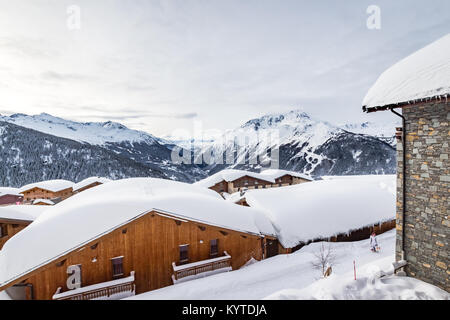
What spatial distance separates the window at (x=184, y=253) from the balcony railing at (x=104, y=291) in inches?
103

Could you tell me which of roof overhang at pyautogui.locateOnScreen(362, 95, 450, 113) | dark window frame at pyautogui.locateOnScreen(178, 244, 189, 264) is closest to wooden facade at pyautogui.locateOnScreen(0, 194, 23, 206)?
dark window frame at pyautogui.locateOnScreen(178, 244, 189, 264)

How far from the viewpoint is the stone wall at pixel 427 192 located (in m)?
→ 6.08

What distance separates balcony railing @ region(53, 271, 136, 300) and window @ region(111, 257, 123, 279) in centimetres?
62

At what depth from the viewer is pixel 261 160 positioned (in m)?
148

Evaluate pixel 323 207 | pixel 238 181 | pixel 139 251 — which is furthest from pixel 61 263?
pixel 238 181

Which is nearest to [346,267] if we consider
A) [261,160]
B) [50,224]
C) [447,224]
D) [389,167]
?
[447,224]

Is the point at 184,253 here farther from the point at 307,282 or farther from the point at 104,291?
the point at 307,282

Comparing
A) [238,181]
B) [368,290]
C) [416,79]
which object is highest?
[416,79]

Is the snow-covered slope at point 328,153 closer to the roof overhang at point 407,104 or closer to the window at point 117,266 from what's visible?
the window at point 117,266

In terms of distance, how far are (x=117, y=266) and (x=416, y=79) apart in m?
14.1

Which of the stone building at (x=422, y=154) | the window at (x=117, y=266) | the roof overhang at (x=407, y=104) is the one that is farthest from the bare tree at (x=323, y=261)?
the window at (x=117, y=266)

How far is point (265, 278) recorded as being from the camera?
35.7 ft
